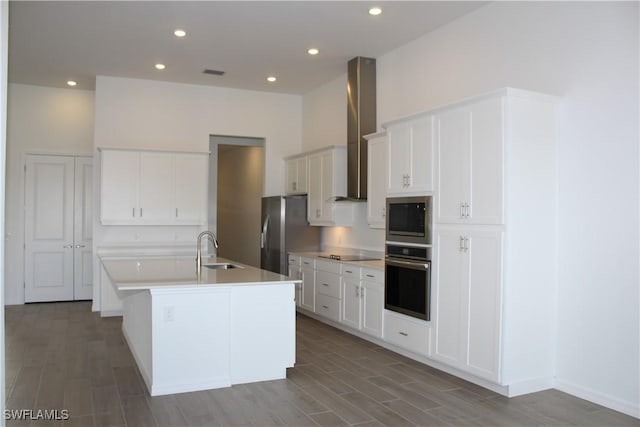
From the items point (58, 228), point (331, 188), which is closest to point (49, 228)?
point (58, 228)

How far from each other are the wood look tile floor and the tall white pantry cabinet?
0.28 metres

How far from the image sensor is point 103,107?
24.0ft

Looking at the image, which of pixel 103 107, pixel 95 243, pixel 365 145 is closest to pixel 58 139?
pixel 103 107

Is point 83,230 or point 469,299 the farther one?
point 83,230

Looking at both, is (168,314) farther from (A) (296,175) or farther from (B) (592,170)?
(A) (296,175)

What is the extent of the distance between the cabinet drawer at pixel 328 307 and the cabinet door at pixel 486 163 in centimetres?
242

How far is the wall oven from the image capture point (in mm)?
4621

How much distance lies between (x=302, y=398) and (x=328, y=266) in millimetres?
2538

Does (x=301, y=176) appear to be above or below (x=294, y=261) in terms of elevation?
above

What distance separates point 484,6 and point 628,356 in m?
3.12

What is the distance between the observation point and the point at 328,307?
631cm

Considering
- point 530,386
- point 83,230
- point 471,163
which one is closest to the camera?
point 530,386

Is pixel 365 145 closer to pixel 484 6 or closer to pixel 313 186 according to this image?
pixel 313 186

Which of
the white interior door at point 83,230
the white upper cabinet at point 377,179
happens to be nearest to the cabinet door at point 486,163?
the white upper cabinet at point 377,179
